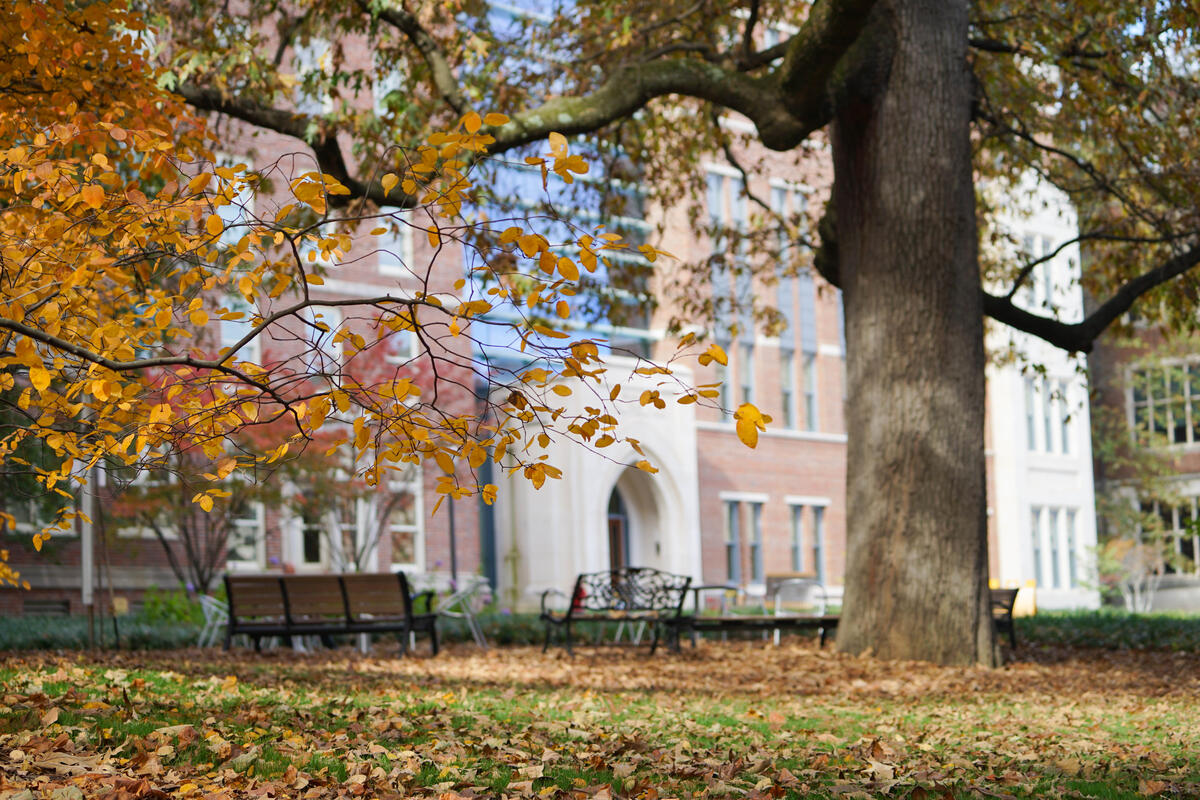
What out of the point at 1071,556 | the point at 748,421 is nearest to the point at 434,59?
the point at 748,421

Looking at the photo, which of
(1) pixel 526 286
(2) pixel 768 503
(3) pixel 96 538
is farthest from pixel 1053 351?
(1) pixel 526 286

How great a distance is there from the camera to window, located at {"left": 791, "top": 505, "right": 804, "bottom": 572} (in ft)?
112

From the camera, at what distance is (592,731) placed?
6.98 m

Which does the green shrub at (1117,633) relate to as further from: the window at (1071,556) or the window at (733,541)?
the window at (1071,556)

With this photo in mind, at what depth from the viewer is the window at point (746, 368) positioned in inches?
1318

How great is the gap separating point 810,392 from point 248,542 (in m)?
16.2

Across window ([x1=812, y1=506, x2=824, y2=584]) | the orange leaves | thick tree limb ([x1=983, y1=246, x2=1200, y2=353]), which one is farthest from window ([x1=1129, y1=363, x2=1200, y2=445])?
the orange leaves

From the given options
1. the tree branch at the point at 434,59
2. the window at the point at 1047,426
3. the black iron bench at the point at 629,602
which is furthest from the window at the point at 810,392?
the tree branch at the point at 434,59

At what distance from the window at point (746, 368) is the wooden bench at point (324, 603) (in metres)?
20.8

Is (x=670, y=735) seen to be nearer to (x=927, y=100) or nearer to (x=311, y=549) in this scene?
(x=927, y=100)

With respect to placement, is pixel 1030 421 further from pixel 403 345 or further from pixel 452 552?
pixel 403 345

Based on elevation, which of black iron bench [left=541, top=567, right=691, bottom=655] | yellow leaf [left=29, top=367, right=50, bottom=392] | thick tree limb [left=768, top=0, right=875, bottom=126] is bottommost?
black iron bench [left=541, top=567, right=691, bottom=655]

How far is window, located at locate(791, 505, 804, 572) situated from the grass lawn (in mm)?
22406

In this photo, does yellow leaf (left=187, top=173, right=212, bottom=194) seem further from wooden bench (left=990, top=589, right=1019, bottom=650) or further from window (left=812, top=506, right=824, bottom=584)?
window (left=812, top=506, right=824, bottom=584)
